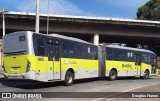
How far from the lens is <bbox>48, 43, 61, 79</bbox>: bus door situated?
1850 cm

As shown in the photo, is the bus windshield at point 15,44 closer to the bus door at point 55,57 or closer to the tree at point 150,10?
the bus door at point 55,57

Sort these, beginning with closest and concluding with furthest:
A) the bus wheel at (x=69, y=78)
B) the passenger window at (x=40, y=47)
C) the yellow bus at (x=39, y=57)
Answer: the yellow bus at (x=39, y=57) < the passenger window at (x=40, y=47) < the bus wheel at (x=69, y=78)

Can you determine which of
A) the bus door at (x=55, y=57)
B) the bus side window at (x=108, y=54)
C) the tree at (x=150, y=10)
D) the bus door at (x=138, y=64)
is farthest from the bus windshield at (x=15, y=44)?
the tree at (x=150, y=10)

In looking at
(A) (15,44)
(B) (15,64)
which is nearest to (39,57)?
(B) (15,64)

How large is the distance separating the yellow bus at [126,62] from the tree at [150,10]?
59427 mm

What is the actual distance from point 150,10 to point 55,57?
77.9 metres

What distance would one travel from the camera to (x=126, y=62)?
28.3m

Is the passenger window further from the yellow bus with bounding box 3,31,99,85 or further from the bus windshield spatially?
the bus windshield

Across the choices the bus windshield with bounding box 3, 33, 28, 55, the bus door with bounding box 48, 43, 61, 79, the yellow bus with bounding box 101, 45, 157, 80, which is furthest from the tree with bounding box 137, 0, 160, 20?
the bus windshield with bounding box 3, 33, 28, 55

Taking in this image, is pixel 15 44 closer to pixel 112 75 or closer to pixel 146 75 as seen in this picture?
pixel 112 75

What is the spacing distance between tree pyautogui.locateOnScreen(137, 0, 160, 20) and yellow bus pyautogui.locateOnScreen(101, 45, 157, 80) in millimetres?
59427

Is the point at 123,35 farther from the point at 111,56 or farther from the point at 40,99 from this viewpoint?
the point at 40,99

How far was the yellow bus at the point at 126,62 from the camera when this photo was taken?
26031mm

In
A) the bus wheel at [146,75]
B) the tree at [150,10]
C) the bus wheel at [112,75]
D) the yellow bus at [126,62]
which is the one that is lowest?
the bus wheel at [146,75]
